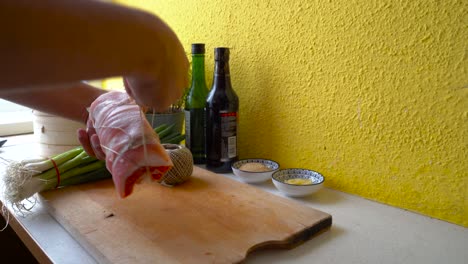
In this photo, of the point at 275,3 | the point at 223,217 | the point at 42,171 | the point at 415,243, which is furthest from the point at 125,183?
the point at 275,3

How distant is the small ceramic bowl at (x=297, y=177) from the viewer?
27.5 inches

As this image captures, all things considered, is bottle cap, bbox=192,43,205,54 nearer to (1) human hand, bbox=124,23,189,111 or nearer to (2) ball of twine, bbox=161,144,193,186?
(2) ball of twine, bbox=161,144,193,186

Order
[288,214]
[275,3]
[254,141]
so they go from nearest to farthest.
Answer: [288,214] < [275,3] < [254,141]

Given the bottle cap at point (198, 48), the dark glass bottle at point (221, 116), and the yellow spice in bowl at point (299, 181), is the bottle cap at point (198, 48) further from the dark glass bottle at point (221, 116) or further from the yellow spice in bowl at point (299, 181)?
the yellow spice in bowl at point (299, 181)

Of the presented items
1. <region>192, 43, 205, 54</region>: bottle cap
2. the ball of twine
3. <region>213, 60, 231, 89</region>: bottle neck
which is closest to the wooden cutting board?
the ball of twine

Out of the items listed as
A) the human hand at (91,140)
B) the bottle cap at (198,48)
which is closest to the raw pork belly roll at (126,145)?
the human hand at (91,140)

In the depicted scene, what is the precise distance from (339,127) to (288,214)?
0.77 ft

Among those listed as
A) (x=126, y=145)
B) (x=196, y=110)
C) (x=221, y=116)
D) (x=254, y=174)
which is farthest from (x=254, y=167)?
(x=126, y=145)

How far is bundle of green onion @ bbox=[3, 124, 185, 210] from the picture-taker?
26.2 inches

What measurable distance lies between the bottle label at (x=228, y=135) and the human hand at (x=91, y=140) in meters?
0.31

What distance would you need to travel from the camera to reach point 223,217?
1.97 ft

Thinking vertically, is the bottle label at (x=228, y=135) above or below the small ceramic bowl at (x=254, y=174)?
above

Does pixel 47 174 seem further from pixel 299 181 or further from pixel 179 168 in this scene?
pixel 299 181

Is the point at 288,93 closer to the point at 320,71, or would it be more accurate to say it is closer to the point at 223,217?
the point at 320,71
